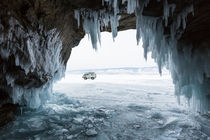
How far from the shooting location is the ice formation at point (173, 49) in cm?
362

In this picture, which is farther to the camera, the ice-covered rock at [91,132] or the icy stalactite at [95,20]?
the icy stalactite at [95,20]

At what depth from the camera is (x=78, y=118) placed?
15.1 ft

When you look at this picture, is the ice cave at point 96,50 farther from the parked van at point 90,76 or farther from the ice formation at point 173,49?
the parked van at point 90,76

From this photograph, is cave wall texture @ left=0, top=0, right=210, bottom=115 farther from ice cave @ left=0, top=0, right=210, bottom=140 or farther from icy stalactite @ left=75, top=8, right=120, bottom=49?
icy stalactite @ left=75, top=8, right=120, bottom=49

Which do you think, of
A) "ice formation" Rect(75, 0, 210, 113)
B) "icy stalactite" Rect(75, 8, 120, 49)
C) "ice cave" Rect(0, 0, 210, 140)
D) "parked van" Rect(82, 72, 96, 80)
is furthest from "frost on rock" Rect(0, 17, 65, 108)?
"parked van" Rect(82, 72, 96, 80)

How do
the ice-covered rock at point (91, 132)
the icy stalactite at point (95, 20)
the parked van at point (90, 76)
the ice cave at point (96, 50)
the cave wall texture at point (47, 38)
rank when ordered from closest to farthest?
the cave wall texture at point (47, 38)
the ice cave at point (96, 50)
the ice-covered rock at point (91, 132)
the icy stalactite at point (95, 20)
the parked van at point (90, 76)

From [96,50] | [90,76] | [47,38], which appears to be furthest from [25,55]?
[90,76]

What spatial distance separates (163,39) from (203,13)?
3.73ft

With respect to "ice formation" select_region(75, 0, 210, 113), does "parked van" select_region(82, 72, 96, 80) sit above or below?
below

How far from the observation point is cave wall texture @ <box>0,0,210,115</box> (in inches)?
109

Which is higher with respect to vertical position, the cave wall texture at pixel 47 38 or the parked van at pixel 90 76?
the cave wall texture at pixel 47 38

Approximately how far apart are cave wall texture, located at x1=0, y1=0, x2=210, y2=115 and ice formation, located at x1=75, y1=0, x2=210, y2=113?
0.03m

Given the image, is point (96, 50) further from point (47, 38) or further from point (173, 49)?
point (173, 49)

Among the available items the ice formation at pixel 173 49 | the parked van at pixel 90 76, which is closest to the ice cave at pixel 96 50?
the ice formation at pixel 173 49
